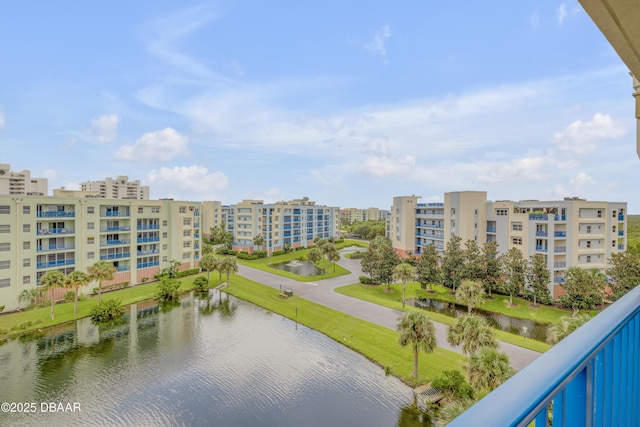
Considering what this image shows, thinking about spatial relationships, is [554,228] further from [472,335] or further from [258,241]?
[258,241]

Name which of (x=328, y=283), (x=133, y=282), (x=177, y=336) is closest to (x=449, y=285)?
(x=328, y=283)

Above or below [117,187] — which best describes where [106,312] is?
below

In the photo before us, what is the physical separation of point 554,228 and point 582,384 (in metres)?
30.2

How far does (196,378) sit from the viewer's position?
13.6 meters

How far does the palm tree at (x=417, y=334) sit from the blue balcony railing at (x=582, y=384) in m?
12.1

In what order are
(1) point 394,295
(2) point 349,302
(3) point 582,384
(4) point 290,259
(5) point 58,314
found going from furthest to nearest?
(4) point 290,259
(1) point 394,295
(2) point 349,302
(5) point 58,314
(3) point 582,384

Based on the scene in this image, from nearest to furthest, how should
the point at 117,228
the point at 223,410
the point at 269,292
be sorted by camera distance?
the point at 223,410 < the point at 269,292 < the point at 117,228

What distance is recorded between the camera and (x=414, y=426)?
436 inches

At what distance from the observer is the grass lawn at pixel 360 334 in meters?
14.2

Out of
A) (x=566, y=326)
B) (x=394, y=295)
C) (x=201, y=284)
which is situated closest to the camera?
(x=566, y=326)

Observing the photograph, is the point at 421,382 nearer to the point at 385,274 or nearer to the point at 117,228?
the point at 385,274

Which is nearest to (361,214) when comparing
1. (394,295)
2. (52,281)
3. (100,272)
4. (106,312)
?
(394,295)

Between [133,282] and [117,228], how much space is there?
4.74m

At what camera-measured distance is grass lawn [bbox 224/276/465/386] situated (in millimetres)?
14242
